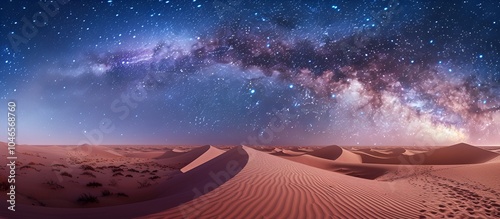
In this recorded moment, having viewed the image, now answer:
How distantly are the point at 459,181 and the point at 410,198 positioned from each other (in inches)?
295

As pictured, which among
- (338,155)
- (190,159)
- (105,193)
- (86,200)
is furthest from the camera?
(338,155)

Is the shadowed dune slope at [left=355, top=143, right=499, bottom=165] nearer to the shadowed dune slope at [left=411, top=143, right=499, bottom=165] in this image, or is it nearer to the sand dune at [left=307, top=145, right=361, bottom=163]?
the shadowed dune slope at [left=411, top=143, right=499, bottom=165]

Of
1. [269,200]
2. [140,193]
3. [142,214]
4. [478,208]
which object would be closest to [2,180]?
[140,193]

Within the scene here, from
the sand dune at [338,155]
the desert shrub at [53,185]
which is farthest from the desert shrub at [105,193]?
the sand dune at [338,155]

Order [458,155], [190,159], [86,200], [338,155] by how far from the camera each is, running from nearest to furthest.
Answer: [86,200], [190,159], [458,155], [338,155]

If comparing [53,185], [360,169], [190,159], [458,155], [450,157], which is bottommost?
[360,169]

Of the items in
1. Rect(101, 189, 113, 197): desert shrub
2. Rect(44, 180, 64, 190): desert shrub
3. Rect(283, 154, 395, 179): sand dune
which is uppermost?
Rect(44, 180, 64, 190): desert shrub

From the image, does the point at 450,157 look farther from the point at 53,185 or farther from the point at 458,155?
the point at 53,185

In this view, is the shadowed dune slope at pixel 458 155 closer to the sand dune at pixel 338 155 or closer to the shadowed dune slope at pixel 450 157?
the shadowed dune slope at pixel 450 157

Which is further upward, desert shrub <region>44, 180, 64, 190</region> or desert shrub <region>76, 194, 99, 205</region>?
desert shrub <region>44, 180, 64, 190</region>

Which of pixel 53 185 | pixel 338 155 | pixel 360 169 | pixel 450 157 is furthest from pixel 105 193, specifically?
pixel 450 157

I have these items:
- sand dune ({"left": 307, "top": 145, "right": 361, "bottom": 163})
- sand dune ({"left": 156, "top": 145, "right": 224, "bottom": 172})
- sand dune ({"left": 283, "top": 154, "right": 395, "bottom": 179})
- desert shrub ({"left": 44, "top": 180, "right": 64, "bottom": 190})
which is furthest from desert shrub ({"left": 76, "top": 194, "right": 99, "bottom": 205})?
sand dune ({"left": 307, "top": 145, "right": 361, "bottom": 163})

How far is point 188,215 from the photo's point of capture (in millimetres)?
5227

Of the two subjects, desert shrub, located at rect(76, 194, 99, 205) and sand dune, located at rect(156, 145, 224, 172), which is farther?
sand dune, located at rect(156, 145, 224, 172)
